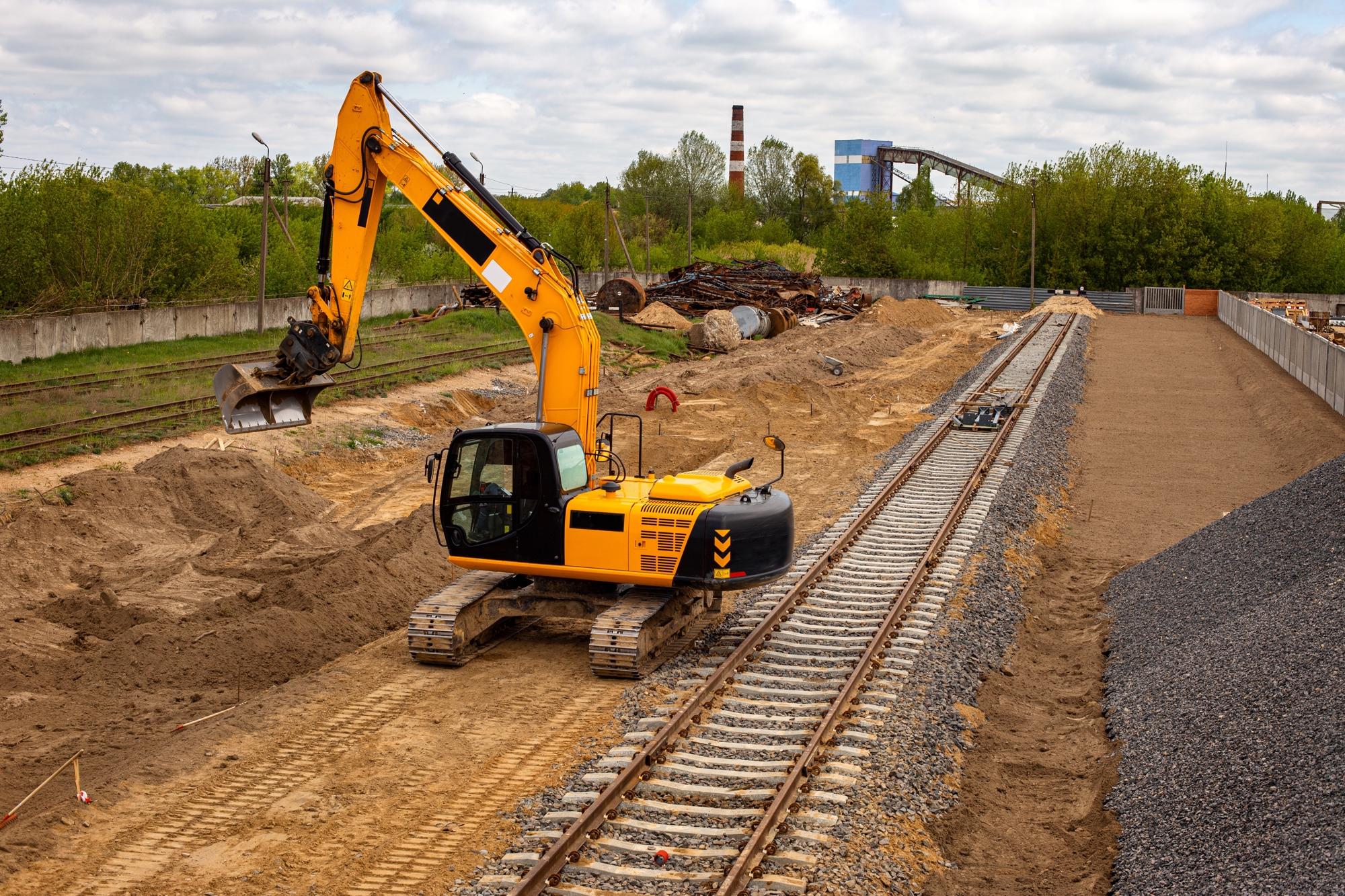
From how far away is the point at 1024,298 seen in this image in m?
71.8

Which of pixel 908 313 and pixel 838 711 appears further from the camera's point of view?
pixel 908 313

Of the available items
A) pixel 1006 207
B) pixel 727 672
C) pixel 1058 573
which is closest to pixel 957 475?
pixel 1058 573

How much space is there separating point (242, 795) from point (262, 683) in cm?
312

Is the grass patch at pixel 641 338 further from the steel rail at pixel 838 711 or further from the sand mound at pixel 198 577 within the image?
the steel rail at pixel 838 711

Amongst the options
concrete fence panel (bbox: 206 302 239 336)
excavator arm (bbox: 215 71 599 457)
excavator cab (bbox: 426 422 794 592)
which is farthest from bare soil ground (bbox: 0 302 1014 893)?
concrete fence panel (bbox: 206 302 239 336)

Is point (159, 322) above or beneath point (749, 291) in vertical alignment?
beneath

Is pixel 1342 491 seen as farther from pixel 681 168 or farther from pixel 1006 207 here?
pixel 681 168

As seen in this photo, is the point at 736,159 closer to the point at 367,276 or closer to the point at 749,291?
the point at 749,291

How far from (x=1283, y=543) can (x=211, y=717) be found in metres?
12.0

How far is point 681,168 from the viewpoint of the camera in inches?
4688

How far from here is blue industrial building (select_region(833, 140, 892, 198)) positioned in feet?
442

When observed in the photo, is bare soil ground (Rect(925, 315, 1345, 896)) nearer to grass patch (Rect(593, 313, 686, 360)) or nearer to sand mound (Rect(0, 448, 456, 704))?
sand mound (Rect(0, 448, 456, 704))

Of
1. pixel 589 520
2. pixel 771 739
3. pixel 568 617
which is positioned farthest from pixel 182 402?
pixel 771 739

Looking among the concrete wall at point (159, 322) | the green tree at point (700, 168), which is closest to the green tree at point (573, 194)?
the green tree at point (700, 168)
